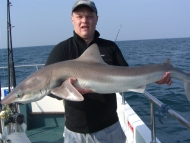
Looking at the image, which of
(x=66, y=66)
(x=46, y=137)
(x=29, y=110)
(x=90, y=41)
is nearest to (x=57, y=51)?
(x=66, y=66)

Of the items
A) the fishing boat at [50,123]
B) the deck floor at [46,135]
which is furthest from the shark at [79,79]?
the deck floor at [46,135]

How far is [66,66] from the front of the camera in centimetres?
247

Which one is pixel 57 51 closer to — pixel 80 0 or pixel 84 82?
pixel 84 82

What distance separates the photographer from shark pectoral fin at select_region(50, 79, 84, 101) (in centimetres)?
223

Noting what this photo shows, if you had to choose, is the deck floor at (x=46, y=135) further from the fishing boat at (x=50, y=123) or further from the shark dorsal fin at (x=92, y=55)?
the shark dorsal fin at (x=92, y=55)

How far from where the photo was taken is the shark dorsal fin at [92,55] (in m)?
2.48

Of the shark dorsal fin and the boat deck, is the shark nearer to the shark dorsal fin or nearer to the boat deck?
the shark dorsal fin

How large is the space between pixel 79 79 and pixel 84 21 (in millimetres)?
666

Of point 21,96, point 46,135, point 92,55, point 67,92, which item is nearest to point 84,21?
point 92,55

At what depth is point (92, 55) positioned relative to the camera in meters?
2.51

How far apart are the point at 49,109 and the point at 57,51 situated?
316 cm

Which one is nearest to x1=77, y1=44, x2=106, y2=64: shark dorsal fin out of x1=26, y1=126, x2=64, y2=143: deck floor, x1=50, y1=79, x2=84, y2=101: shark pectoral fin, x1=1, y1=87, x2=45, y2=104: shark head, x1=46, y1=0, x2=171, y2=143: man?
A: x1=46, y1=0, x2=171, y2=143: man

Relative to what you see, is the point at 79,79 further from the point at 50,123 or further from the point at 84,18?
the point at 50,123

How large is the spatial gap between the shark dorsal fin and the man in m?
0.19
